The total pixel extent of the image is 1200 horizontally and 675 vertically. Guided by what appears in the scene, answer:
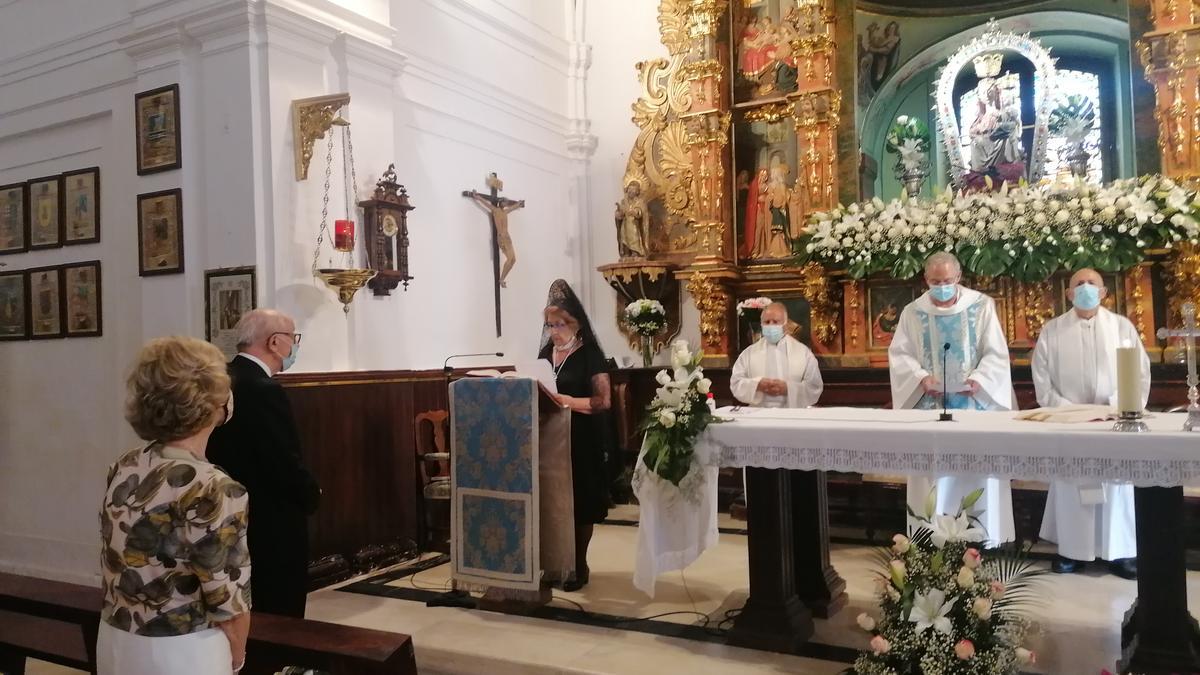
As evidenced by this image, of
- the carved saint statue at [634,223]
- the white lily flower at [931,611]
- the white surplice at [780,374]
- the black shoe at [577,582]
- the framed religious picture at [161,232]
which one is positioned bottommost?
the black shoe at [577,582]

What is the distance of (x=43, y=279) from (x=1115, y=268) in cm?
883

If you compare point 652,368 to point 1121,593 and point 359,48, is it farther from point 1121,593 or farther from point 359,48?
point 1121,593

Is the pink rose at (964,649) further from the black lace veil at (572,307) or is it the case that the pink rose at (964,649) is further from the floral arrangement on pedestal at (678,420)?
the black lace veil at (572,307)

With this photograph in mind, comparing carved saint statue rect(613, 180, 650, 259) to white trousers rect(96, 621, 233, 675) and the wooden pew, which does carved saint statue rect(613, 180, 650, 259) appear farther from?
white trousers rect(96, 621, 233, 675)

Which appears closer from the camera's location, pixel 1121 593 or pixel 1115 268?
pixel 1121 593

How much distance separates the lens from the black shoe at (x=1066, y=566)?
597cm

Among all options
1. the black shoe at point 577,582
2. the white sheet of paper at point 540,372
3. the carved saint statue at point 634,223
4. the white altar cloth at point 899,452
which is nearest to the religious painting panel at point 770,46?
the carved saint statue at point 634,223

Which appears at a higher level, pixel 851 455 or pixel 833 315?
pixel 833 315

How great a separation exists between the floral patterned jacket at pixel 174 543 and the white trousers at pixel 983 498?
14.7ft

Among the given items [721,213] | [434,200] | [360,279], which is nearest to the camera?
[360,279]

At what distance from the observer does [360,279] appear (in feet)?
21.8

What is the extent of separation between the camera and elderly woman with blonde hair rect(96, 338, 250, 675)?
2254 millimetres

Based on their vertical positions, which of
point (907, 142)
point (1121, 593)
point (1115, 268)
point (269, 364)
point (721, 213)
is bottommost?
point (1121, 593)

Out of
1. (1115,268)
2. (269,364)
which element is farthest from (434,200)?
(1115,268)
